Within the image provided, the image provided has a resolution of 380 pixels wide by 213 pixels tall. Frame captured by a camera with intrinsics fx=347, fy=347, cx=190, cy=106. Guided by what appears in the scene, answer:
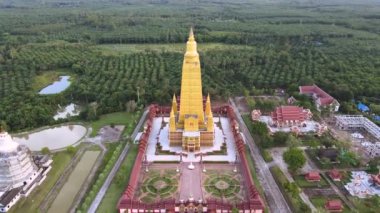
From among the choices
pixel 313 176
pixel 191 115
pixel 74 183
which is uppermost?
pixel 191 115

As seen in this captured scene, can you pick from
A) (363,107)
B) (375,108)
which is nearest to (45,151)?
(363,107)

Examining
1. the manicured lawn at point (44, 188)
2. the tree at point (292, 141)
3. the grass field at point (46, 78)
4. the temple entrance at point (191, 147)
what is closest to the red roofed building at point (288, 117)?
the tree at point (292, 141)

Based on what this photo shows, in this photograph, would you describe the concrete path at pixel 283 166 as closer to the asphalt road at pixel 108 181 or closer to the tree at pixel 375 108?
the asphalt road at pixel 108 181

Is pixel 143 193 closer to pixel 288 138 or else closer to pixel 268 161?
pixel 268 161

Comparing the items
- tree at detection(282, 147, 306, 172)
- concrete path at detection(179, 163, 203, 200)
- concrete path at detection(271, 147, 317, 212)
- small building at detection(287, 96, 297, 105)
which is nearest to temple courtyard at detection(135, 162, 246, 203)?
concrete path at detection(179, 163, 203, 200)

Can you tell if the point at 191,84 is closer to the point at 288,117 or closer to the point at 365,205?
the point at 288,117

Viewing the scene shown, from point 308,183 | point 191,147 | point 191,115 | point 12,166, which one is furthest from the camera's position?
point 191,115

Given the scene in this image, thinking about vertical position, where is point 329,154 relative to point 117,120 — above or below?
above
